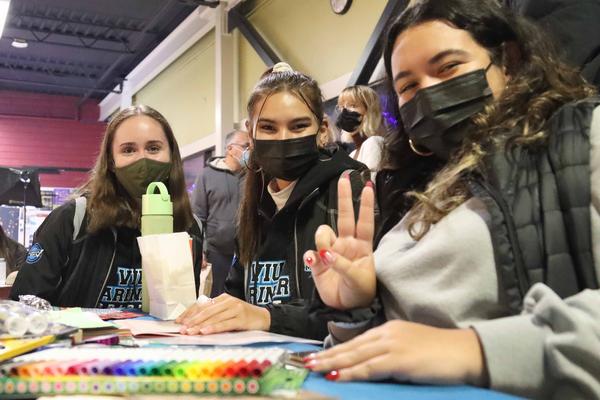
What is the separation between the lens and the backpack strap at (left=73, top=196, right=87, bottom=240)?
5.91 feet

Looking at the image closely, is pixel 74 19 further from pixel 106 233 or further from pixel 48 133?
pixel 106 233

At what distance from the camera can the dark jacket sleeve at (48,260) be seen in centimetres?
172

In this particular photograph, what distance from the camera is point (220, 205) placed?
3955 millimetres

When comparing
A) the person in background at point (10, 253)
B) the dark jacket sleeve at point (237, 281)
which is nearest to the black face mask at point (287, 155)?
the dark jacket sleeve at point (237, 281)

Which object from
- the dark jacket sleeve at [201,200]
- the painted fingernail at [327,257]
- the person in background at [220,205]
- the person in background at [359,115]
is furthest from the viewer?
the dark jacket sleeve at [201,200]

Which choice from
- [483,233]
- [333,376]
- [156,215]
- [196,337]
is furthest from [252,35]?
[333,376]

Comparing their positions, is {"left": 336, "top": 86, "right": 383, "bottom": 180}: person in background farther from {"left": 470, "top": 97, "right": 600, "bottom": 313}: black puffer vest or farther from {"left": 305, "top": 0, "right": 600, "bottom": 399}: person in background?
{"left": 470, "top": 97, "right": 600, "bottom": 313}: black puffer vest

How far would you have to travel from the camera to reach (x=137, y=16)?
723 centimetres

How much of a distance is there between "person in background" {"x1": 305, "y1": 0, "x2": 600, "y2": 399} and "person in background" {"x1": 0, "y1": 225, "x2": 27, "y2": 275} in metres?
3.27

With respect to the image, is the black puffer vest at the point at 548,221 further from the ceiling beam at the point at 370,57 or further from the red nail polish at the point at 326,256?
the ceiling beam at the point at 370,57

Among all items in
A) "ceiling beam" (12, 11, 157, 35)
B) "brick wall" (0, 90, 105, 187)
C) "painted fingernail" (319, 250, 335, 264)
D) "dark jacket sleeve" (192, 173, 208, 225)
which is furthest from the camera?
"brick wall" (0, 90, 105, 187)

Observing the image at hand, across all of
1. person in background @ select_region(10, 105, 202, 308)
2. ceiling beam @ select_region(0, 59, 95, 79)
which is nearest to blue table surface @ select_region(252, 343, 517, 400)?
person in background @ select_region(10, 105, 202, 308)

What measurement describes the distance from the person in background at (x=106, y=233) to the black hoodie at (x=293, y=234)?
35cm

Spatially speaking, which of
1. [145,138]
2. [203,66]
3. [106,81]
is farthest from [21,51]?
[145,138]
